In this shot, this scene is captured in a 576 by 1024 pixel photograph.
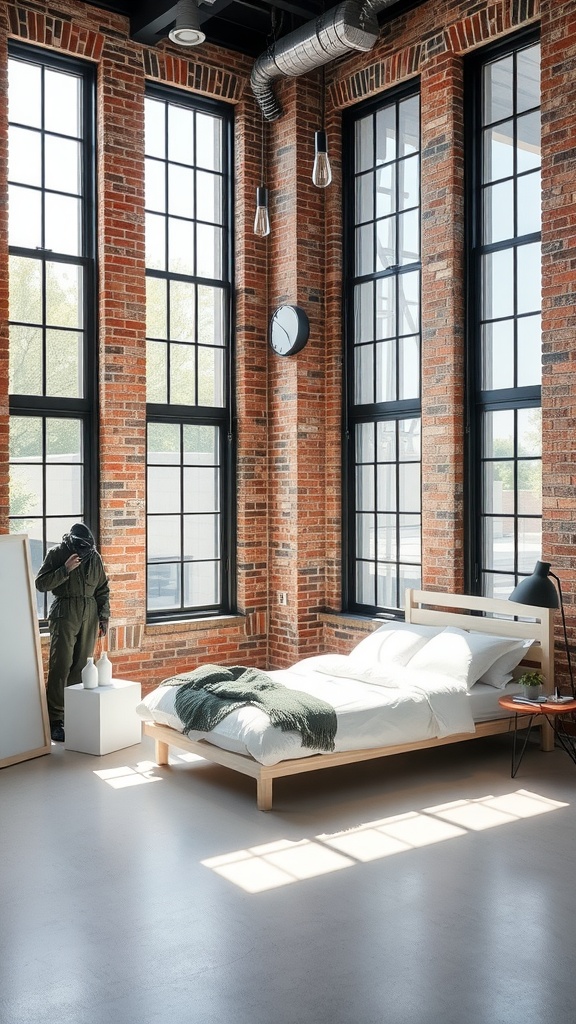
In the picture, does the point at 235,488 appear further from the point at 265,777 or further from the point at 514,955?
the point at 514,955

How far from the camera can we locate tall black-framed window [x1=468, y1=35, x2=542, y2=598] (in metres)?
6.54

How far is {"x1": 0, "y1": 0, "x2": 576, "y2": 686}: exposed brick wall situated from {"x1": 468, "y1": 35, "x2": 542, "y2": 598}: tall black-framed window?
14 cm

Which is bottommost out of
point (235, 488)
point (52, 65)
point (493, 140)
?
point (235, 488)

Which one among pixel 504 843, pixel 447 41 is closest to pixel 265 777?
pixel 504 843

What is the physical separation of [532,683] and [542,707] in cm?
26

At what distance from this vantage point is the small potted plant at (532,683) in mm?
5727

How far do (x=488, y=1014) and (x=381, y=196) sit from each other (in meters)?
6.26

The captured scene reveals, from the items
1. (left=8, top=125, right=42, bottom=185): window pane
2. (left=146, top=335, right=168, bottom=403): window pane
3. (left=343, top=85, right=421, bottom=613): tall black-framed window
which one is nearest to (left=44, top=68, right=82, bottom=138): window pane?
(left=8, top=125, right=42, bottom=185): window pane

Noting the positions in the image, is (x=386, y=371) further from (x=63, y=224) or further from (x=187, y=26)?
(x=187, y=26)

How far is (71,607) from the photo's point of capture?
21.4ft

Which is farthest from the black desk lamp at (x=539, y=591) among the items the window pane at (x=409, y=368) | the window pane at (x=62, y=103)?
the window pane at (x=62, y=103)

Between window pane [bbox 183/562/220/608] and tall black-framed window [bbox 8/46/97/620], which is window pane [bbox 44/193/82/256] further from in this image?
window pane [bbox 183/562/220/608]

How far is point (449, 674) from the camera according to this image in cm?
605

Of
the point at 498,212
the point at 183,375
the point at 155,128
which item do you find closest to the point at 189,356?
the point at 183,375
